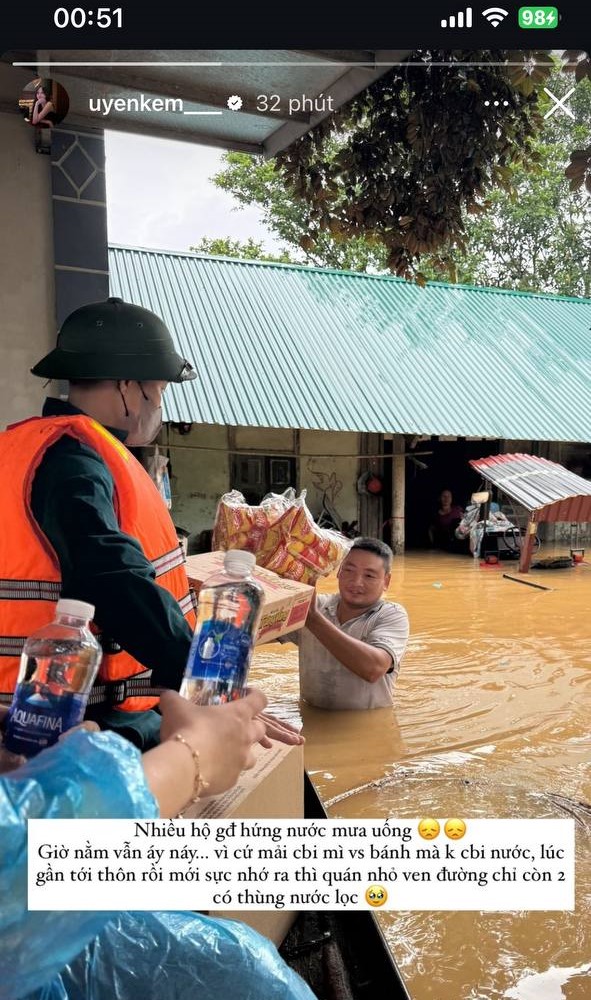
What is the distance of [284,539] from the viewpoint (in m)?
3.10

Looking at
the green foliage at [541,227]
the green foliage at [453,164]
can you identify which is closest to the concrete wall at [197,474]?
the green foliage at [541,227]

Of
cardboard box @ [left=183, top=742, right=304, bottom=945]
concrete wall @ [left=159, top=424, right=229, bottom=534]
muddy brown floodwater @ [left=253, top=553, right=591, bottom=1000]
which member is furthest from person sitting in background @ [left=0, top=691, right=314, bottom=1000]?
concrete wall @ [left=159, top=424, right=229, bottom=534]

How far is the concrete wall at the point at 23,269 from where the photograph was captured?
269cm

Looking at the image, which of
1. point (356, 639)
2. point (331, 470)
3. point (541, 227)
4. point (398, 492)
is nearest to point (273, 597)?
point (356, 639)

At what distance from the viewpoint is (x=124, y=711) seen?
4.62ft

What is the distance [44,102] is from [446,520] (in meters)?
9.64

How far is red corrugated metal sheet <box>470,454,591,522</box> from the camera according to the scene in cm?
861

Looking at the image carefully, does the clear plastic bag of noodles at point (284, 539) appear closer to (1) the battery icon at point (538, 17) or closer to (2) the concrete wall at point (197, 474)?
(1) the battery icon at point (538, 17)

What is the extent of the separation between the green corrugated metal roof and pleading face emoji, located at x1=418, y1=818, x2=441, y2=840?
303 inches

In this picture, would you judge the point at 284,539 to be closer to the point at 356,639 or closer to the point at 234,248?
Result: the point at 356,639

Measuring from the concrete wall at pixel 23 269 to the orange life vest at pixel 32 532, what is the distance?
1.53 m

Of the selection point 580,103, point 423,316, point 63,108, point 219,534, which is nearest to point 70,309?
point 63,108

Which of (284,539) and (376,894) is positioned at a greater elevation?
(284,539)

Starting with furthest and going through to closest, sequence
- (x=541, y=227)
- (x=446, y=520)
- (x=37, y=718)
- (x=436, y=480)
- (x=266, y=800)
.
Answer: (x=436, y=480), (x=446, y=520), (x=541, y=227), (x=266, y=800), (x=37, y=718)
